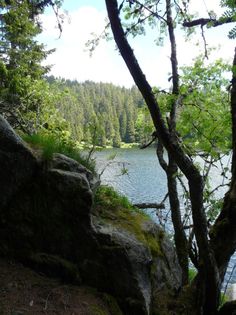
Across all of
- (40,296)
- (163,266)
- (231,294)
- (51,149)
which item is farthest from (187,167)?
(231,294)

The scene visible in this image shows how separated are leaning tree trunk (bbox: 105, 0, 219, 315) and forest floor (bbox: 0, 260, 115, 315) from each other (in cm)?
129

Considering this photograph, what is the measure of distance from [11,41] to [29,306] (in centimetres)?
1198

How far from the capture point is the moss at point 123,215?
4.81m

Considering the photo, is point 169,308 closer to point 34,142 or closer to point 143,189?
point 34,142

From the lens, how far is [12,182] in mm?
4328

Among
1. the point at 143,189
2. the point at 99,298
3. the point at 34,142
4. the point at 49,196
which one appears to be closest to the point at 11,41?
the point at 34,142

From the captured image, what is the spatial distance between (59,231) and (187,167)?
1.78m

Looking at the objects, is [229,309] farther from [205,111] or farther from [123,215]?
[205,111]

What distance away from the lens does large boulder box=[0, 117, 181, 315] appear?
4301 mm

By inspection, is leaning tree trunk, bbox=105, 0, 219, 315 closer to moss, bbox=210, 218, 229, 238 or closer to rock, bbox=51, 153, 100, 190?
moss, bbox=210, 218, 229, 238

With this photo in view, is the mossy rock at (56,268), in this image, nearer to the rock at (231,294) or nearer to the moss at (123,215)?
the moss at (123,215)

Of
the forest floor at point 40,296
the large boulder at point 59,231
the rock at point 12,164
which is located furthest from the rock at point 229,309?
the rock at point 12,164

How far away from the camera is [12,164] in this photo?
14.2 feet

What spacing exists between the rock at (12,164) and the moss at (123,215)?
3.61 ft
